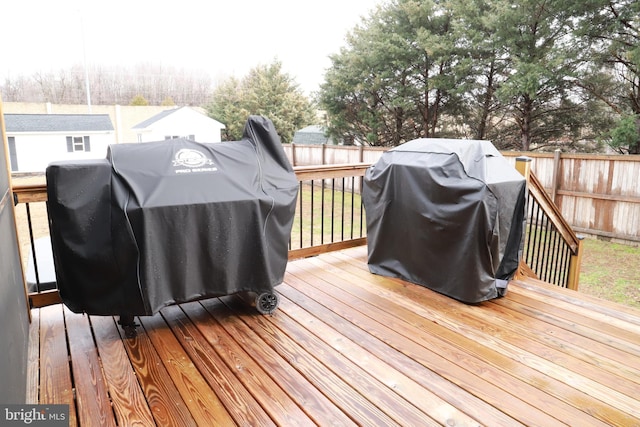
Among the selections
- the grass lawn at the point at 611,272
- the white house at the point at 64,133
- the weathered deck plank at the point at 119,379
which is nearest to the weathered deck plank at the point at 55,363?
the weathered deck plank at the point at 119,379

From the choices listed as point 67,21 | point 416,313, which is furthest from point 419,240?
point 67,21

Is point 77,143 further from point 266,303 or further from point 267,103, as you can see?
point 266,303

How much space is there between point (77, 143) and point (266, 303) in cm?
1305

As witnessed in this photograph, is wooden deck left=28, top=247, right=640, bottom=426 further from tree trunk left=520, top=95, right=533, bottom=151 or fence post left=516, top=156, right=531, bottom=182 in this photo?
tree trunk left=520, top=95, right=533, bottom=151

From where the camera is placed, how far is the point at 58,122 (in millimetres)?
12602

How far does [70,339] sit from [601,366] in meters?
2.60

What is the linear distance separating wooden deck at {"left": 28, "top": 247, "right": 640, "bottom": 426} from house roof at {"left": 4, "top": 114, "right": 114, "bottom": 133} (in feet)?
36.9

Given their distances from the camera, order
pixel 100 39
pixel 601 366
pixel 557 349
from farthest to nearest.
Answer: pixel 100 39
pixel 557 349
pixel 601 366

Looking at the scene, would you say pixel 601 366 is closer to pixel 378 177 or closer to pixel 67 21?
pixel 378 177

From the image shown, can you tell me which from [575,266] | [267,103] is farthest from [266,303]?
[267,103]

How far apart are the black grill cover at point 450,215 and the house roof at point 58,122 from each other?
37.6 feet

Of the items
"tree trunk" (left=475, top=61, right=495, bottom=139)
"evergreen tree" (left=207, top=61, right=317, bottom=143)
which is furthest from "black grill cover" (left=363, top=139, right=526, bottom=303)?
"evergreen tree" (left=207, top=61, right=317, bottom=143)

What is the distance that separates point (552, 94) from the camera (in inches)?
343

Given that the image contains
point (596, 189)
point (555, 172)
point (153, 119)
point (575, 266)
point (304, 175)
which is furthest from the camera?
point (153, 119)
